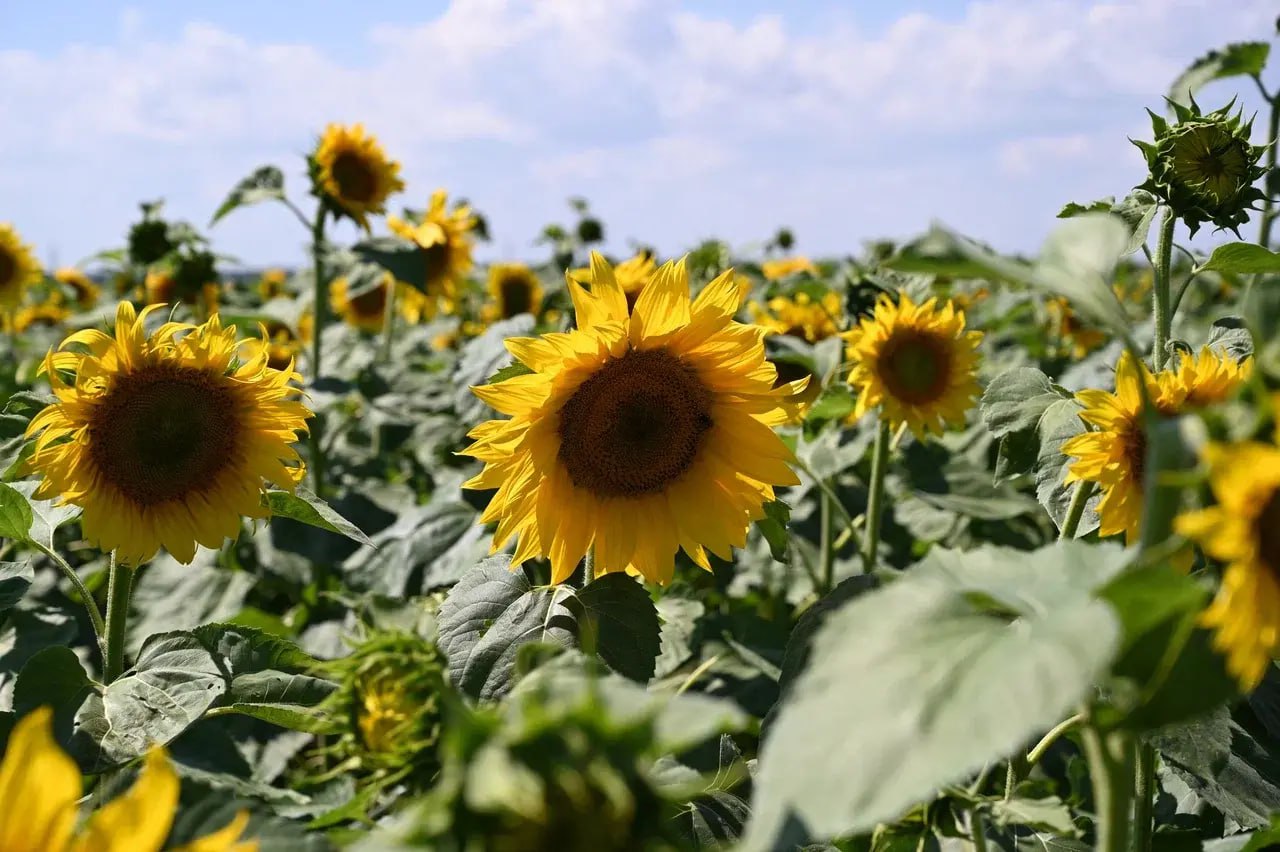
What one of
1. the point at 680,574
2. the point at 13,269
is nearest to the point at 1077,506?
the point at 680,574

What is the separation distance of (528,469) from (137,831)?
41.0 inches

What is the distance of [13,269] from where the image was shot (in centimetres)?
727

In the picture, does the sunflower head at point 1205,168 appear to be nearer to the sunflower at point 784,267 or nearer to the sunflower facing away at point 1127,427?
the sunflower facing away at point 1127,427

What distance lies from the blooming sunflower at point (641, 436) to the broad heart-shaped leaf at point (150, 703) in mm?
483

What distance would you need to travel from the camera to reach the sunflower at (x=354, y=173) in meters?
4.16

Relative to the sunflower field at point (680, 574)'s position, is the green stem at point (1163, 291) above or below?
above

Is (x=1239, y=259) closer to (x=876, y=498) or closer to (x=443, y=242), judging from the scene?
(x=876, y=498)

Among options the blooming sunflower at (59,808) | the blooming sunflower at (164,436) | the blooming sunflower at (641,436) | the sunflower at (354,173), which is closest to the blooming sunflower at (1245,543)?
the blooming sunflower at (59,808)

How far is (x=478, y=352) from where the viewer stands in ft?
11.1

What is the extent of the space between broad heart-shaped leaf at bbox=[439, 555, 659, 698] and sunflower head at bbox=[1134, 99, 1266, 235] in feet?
3.87

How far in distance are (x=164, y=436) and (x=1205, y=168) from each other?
1.88 m

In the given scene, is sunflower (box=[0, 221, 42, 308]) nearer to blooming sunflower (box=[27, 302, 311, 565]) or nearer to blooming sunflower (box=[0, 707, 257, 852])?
→ blooming sunflower (box=[27, 302, 311, 565])

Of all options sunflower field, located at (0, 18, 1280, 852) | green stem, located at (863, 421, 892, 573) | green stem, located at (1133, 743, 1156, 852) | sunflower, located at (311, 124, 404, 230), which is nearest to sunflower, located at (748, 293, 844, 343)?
sunflower field, located at (0, 18, 1280, 852)

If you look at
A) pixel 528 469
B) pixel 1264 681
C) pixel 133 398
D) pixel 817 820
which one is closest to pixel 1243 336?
pixel 1264 681
